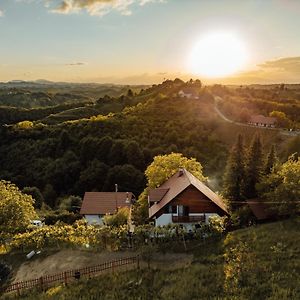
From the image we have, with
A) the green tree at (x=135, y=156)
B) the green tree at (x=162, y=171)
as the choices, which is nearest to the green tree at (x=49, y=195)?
the green tree at (x=135, y=156)

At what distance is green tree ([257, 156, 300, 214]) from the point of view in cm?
2998

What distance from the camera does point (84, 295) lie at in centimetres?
2066

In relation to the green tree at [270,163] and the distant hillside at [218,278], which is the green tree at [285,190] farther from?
the distant hillside at [218,278]

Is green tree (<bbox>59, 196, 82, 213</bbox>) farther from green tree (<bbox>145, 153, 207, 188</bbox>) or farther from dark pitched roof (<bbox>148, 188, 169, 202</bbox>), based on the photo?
dark pitched roof (<bbox>148, 188, 169, 202</bbox>)

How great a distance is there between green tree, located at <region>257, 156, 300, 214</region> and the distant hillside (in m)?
4.83

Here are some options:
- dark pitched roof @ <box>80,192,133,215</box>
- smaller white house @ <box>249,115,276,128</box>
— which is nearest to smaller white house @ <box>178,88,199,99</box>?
smaller white house @ <box>249,115,276,128</box>

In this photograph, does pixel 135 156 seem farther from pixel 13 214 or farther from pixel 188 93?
pixel 188 93

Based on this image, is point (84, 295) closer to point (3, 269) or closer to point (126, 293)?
point (126, 293)

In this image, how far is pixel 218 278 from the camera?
68.1 ft

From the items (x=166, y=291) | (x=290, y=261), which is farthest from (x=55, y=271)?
(x=290, y=261)

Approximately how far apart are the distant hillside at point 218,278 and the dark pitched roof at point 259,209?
6.44m

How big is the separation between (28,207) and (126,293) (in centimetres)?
1710

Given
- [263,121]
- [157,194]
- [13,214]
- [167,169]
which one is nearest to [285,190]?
[157,194]

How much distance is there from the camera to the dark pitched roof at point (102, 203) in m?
→ 46.8
